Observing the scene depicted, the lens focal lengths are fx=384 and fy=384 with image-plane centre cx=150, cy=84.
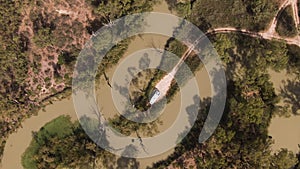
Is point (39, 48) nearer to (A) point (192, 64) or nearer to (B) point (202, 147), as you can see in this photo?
(A) point (192, 64)

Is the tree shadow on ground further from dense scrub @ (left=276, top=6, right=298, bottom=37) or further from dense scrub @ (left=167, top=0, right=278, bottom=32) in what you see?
dense scrub @ (left=167, top=0, right=278, bottom=32)

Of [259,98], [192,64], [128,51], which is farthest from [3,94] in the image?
[259,98]

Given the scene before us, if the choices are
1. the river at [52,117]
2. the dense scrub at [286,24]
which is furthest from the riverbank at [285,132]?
the river at [52,117]

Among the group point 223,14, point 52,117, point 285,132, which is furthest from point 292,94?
point 52,117

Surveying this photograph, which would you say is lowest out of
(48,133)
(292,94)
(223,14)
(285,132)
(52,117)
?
(285,132)

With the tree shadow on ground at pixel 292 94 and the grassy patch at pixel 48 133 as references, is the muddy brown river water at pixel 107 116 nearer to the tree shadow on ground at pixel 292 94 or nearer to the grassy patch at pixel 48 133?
the grassy patch at pixel 48 133

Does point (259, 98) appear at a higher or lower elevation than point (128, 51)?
lower

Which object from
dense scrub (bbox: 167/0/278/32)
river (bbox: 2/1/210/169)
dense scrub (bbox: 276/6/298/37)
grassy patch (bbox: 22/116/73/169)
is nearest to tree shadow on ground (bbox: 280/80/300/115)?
dense scrub (bbox: 276/6/298/37)

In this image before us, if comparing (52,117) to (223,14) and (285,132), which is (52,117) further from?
(285,132)

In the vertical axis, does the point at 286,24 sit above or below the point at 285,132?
above

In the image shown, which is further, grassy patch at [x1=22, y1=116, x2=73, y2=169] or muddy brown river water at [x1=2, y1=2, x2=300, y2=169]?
grassy patch at [x1=22, y1=116, x2=73, y2=169]

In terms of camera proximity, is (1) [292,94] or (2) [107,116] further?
(2) [107,116]
